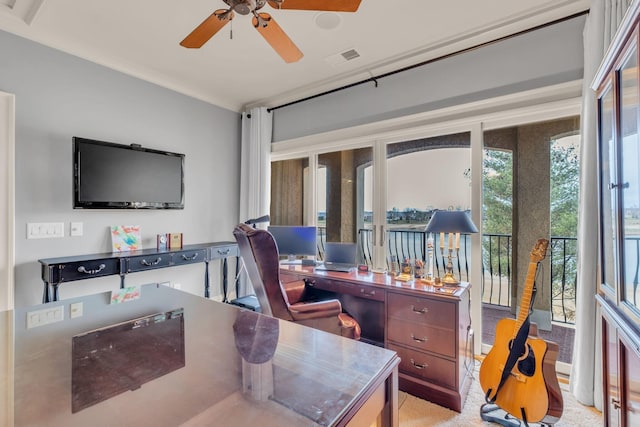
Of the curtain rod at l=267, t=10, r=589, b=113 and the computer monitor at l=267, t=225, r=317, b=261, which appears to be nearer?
the curtain rod at l=267, t=10, r=589, b=113

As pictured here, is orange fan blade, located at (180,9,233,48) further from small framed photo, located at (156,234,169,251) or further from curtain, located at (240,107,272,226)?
small framed photo, located at (156,234,169,251)

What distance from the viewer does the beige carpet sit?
70.6 inches

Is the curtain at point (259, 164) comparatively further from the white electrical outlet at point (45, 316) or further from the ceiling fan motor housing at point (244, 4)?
the white electrical outlet at point (45, 316)

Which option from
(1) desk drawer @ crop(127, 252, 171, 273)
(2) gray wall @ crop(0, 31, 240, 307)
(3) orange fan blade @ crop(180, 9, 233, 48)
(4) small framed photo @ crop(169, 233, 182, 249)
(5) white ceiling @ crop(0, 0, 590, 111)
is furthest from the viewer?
(4) small framed photo @ crop(169, 233, 182, 249)

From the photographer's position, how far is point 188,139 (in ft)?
11.9

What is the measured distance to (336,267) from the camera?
2.78m

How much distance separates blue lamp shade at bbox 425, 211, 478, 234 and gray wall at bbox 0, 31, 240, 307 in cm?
282

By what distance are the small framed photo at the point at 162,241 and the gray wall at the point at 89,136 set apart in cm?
10

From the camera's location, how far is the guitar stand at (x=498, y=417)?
172 centimetres

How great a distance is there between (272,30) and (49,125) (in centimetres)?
223

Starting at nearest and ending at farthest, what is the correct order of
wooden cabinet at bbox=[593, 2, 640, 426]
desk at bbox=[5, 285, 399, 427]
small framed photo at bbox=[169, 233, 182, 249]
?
desk at bbox=[5, 285, 399, 427] → wooden cabinet at bbox=[593, 2, 640, 426] → small framed photo at bbox=[169, 233, 182, 249]

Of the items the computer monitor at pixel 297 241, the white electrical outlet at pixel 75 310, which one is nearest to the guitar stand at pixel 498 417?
the computer monitor at pixel 297 241

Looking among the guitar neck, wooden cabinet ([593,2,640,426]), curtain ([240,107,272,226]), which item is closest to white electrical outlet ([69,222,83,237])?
curtain ([240,107,272,226])

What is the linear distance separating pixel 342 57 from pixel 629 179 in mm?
2381
